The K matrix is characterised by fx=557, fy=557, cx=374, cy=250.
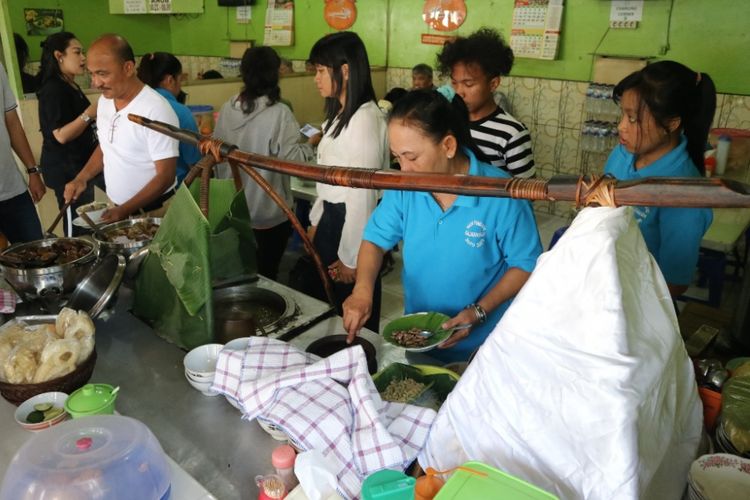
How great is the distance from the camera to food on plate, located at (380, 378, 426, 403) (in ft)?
3.95

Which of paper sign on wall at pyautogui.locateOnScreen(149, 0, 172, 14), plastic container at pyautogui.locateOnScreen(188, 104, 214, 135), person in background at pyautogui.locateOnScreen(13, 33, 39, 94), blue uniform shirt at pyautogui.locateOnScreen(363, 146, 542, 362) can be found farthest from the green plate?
paper sign on wall at pyautogui.locateOnScreen(149, 0, 172, 14)

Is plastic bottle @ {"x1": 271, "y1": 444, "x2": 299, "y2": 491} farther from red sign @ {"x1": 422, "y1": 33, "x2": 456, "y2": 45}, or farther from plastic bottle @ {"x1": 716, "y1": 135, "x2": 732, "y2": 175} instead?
red sign @ {"x1": 422, "y1": 33, "x2": 456, "y2": 45}

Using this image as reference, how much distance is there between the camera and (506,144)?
2.57m

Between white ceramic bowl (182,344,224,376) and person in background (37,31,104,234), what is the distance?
99.7 inches

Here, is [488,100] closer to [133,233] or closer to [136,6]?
[133,233]

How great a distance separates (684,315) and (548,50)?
11.8 feet

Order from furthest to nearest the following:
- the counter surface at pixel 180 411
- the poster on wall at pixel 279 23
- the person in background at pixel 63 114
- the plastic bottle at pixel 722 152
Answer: the poster on wall at pixel 279 23 → the plastic bottle at pixel 722 152 → the person in background at pixel 63 114 → the counter surface at pixel 180 411

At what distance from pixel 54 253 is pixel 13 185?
162cm

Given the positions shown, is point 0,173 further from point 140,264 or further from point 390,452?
point 390,452

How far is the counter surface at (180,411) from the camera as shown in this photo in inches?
44.9

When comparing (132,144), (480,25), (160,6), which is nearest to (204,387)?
(132,144)

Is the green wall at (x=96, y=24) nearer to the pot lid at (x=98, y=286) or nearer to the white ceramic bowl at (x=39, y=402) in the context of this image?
the pot lid at (x=98, y=286)

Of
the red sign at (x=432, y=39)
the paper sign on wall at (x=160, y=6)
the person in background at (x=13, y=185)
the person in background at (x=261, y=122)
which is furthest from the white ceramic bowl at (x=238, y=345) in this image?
the paper sign on wall at (x=160, y=6)

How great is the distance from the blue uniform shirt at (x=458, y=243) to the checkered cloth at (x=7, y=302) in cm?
111
